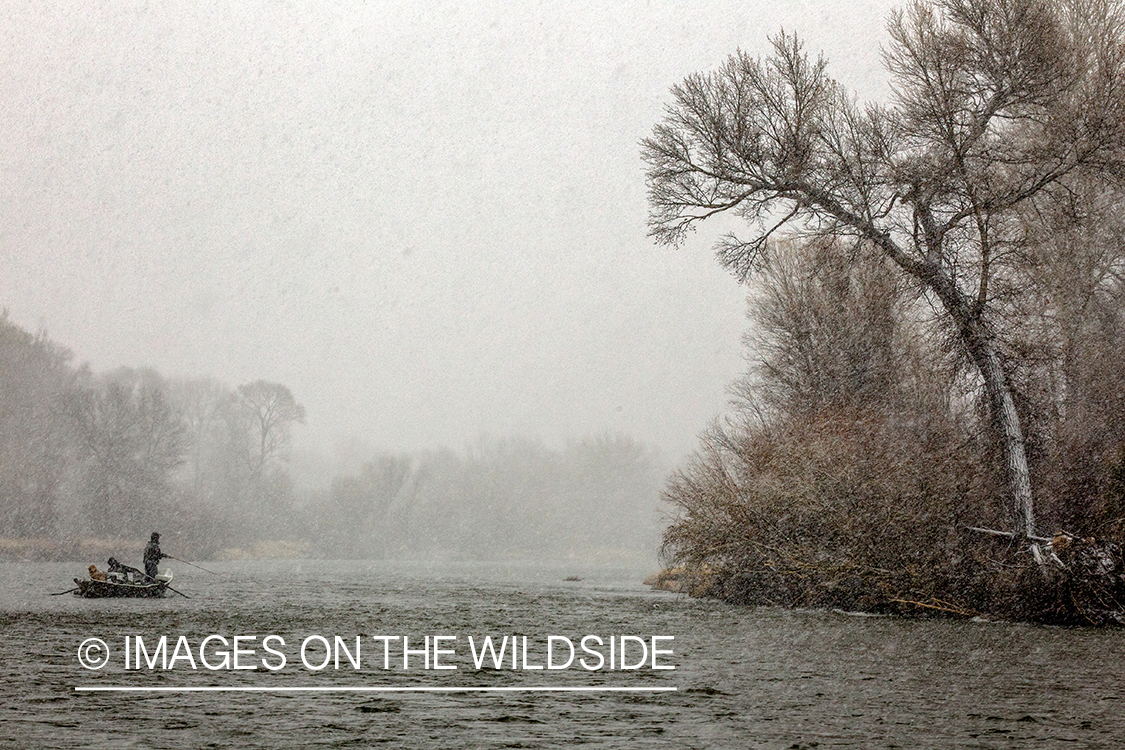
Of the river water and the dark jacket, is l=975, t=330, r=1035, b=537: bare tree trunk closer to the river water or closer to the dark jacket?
the river water

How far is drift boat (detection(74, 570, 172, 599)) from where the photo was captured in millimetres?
27438

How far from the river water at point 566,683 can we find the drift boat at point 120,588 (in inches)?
143

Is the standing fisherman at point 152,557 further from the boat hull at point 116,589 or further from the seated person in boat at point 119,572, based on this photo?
the boat hull at point 116,589

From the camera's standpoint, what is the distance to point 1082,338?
2575cm

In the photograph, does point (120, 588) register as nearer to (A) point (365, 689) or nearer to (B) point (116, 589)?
(B) point (116, 589)

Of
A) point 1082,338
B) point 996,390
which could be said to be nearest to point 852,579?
point 996,390

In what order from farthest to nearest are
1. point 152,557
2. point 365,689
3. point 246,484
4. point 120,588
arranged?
point 246,484
point 152,557
point 120,588
point 365,689

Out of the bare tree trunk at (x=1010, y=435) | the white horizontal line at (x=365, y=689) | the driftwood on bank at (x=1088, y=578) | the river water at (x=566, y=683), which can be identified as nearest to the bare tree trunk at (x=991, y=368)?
the bare tree trunk at (x=1010, y=435)

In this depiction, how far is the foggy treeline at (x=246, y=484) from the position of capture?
59.6 meters

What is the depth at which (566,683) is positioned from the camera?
12.6m

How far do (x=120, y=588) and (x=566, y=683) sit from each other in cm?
1932

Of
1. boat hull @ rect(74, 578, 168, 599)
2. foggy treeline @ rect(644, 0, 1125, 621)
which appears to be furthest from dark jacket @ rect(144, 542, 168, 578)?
foggy treeline @ rect(644, 0, 1125, 621)

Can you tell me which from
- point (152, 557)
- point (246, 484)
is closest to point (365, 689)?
point (152, 557)

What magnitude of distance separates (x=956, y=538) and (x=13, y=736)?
18128 mm
